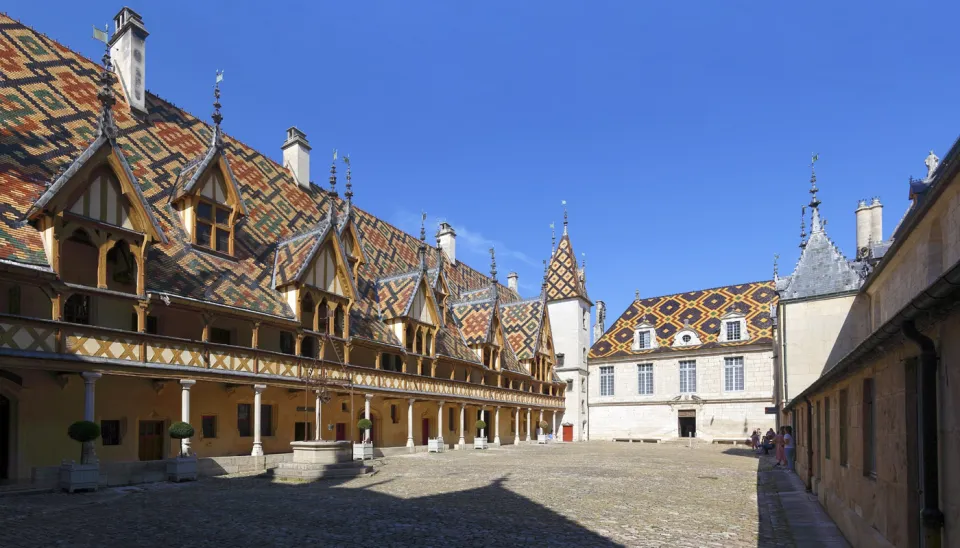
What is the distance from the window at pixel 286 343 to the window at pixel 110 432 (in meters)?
6.36

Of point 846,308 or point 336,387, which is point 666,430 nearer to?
point 846,308

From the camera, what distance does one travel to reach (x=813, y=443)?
13.8m

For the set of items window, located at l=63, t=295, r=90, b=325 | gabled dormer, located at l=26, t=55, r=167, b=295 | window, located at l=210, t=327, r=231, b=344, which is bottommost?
window, located at l=210, t=327, r=231, b=344

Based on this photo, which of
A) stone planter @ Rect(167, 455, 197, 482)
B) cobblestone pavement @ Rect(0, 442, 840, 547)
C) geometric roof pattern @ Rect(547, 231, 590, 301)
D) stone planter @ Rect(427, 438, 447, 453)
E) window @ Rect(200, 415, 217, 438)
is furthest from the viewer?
geometric roof pattern @ Rect(547, 231, 590, 301)

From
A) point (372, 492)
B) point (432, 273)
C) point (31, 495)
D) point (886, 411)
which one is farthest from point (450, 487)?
point (432, 273)

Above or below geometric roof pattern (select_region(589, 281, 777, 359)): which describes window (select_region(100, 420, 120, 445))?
below

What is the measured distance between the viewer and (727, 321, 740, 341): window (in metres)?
46.2

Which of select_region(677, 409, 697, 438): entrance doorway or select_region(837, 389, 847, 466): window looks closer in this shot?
select_region(837, 389, 847, 466): window

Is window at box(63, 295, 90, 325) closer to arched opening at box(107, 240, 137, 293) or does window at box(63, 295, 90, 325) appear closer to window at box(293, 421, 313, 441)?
arched opening at box(107, 240, 137, 293)

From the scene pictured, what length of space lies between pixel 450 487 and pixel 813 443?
7.95 metres

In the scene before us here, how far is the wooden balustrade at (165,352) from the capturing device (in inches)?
548

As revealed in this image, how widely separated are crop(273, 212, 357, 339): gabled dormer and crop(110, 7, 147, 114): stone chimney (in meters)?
7.24

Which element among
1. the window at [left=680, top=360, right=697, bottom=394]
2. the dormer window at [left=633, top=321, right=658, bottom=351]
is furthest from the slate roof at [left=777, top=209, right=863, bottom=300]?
the dormer window at [left=633, top=321, right=658, bottom=351]

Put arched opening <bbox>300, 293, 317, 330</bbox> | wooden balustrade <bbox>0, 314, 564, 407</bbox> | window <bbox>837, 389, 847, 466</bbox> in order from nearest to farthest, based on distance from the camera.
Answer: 1. window <bbox>837, 389, 847, 466</bbox>
2. wooden balustrade <bbox>0, 314, 564, 407</bbox>
3. arched opening <bbox>300, 293, 317, 330</bbox>
